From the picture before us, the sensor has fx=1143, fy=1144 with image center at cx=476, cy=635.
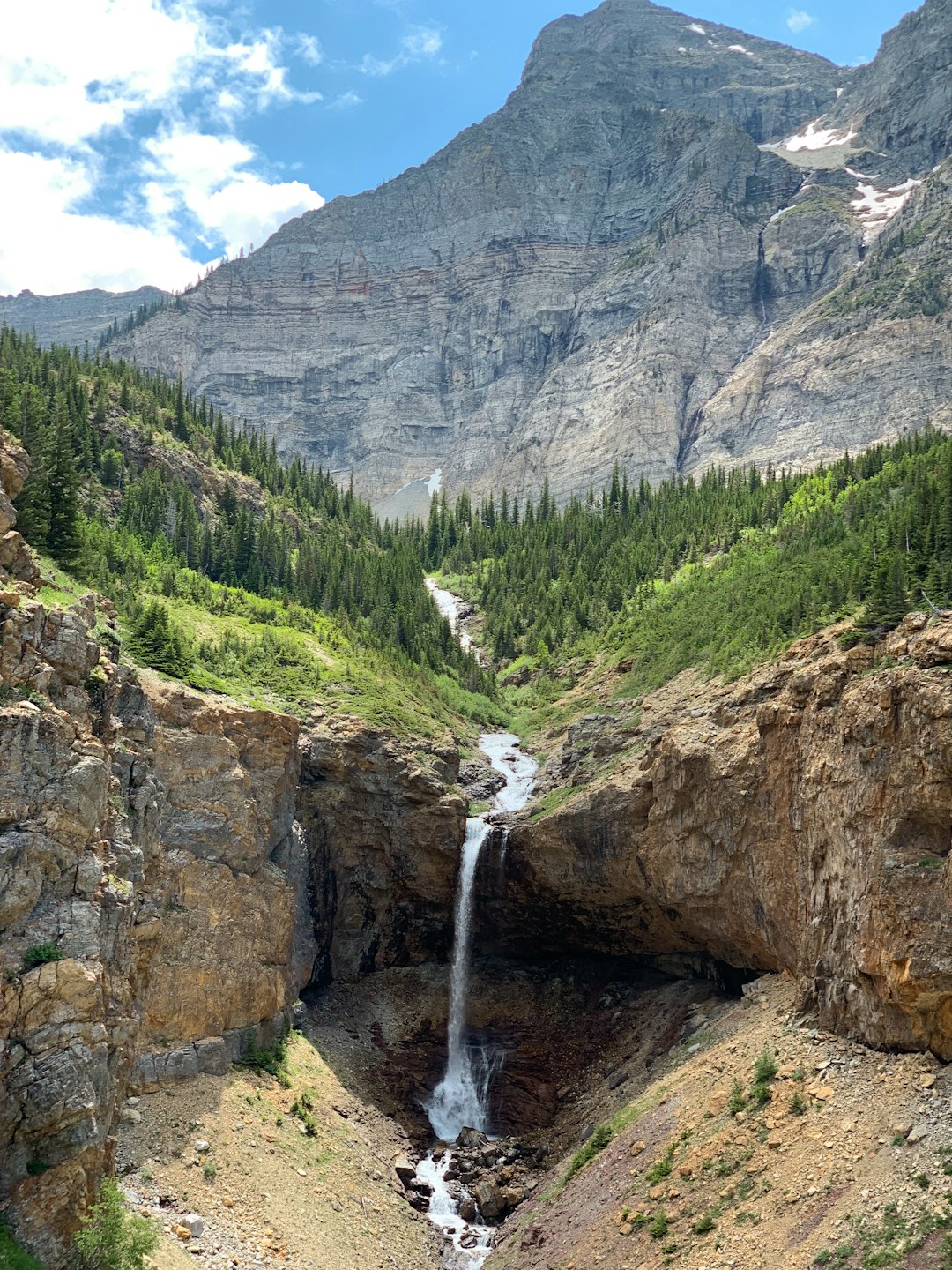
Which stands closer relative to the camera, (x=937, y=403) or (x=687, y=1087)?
(x=687, y=1087)

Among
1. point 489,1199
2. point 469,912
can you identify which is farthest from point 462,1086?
point 489,1199

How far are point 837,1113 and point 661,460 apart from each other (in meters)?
149

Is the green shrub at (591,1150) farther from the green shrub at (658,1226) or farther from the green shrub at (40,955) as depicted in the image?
the green shrub at (40,955)

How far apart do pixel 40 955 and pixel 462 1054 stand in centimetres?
3046

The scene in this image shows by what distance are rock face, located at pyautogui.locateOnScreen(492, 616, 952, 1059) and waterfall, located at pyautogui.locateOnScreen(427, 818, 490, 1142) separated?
167cm

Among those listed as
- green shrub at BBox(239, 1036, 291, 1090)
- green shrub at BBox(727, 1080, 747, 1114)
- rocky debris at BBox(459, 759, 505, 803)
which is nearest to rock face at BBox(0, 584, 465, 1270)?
green shrub at BBox(239, 1036, 291, 1090)

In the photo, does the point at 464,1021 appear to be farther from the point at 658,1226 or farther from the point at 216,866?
the point at 658,1226

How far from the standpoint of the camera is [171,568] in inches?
3046

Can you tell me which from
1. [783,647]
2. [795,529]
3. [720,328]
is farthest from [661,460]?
[783,647]

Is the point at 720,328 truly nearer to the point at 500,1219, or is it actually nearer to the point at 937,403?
the point at 937,403

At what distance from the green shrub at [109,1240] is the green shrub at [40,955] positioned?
22.7 ft

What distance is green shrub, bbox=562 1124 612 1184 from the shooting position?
142 ft

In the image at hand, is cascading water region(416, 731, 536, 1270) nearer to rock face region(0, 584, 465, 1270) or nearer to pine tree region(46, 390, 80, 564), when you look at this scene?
rock face region(0, 584, 465, 1270)

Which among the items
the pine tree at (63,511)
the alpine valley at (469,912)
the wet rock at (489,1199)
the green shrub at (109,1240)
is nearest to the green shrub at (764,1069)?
the alpine valley at (469,912)
